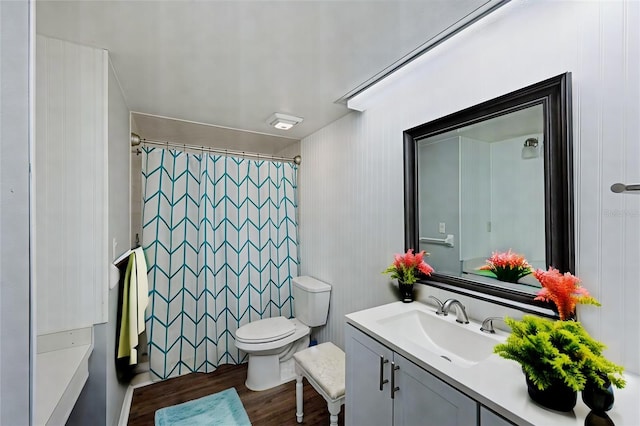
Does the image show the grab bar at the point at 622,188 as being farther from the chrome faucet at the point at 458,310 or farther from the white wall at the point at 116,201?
the white wall at the point at 116,201

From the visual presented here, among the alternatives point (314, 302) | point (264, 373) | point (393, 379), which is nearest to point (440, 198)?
point (393, 379)

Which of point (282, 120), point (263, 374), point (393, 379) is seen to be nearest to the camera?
point (393, 379)

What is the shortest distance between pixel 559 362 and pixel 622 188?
23.3 inches

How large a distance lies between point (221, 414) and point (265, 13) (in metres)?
2.35

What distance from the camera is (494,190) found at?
4.19 ft

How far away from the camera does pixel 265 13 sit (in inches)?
46.5

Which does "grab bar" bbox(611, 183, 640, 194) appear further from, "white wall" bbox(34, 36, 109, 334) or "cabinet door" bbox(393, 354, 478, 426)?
"white wall" bbox(34, 36, 109, 334)

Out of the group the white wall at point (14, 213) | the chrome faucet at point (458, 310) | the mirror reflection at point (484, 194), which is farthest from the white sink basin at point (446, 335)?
the white wall at point (14, 213)

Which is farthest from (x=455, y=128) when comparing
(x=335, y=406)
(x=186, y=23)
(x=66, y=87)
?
(x=66, y=87)

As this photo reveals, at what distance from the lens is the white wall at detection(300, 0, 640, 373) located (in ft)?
2.96

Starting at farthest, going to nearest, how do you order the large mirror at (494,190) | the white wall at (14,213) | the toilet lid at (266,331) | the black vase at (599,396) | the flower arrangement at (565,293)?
the toilet lid at (266,331), the large mirror at (494,190), the flower arrangement at (565,293), the black vase at (599,396), the white wall at (14,213)

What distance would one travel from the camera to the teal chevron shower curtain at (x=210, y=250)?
230 centimetres

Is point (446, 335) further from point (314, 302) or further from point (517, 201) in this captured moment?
point (314, 302)

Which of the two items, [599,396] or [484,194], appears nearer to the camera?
[599,396]
